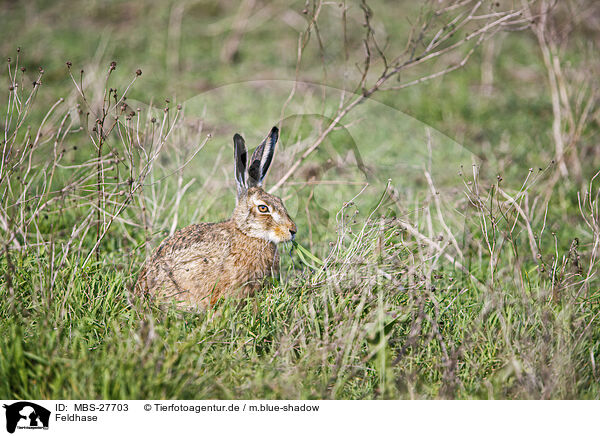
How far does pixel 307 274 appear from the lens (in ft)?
10.9

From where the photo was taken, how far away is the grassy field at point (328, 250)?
8.94ft

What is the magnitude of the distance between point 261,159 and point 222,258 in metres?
0.68

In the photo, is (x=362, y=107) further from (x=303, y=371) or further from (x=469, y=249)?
(x=303, y=371)

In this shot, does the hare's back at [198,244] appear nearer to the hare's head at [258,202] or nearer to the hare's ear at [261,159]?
the hare's head at [258,202]

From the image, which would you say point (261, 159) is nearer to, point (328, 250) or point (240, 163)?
point (240, 163)

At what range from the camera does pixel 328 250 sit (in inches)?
151

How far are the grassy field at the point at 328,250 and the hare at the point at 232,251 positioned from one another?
133 millimetres

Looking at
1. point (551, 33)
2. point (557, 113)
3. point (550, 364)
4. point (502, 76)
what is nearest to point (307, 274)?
point (550, 364)

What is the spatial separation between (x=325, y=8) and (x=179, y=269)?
6922 millimetres

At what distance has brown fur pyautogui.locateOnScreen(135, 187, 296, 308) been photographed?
10.7 feet
